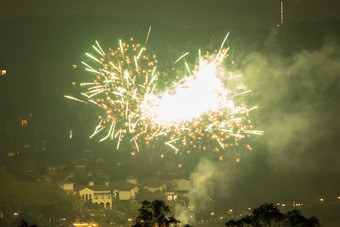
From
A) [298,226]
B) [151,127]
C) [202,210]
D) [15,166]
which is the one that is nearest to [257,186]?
[202,210]

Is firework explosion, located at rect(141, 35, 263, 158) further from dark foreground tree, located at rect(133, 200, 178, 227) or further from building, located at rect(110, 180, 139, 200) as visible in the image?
dark foreground tree, located at rect(133, 200, 178, 227)

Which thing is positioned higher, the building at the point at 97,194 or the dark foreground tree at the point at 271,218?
the building at the point at 97,194

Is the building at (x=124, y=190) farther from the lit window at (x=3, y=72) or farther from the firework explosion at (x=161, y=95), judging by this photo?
the lit window at (x=3, y=72)

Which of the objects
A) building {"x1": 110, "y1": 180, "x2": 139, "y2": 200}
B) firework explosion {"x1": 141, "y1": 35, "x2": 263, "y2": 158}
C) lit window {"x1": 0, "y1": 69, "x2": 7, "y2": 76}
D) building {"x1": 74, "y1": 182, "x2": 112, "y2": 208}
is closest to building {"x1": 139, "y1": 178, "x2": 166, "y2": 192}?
building {"x1": 110, "y1": 180, "x2": 139, "y2": 200}

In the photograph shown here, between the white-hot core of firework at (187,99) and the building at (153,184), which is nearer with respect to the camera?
the white-hot core of firework at (187,99)

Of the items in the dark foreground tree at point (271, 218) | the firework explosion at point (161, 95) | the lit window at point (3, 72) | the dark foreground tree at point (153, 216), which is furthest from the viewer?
the lit window at point (3, 72)

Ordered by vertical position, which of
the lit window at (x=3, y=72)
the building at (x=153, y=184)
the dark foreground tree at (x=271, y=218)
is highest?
the lit window at (x=3, y=72)

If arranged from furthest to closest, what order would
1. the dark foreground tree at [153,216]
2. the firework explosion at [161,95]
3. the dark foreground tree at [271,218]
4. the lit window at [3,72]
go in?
the lit window at [3,72]
the firework explosion at [161,95]
the dark foreground tree at [271,218]
the dark foreground tree at [153,216]

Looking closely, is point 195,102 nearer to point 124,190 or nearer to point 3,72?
point 124,190

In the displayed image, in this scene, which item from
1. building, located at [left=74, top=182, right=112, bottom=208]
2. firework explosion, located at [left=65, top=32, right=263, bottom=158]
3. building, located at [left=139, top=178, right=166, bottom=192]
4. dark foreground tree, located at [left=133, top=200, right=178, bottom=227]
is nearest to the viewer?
dark foreground tree, located at [left=133, top=200, right=178, bottom=227]

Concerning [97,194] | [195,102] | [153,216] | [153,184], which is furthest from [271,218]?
[153,184]

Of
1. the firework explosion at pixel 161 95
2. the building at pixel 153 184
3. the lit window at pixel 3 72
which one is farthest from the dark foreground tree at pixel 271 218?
the lit window at pixel 3 72

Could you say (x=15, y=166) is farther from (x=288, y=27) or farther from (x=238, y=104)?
(x=288, y=27)
